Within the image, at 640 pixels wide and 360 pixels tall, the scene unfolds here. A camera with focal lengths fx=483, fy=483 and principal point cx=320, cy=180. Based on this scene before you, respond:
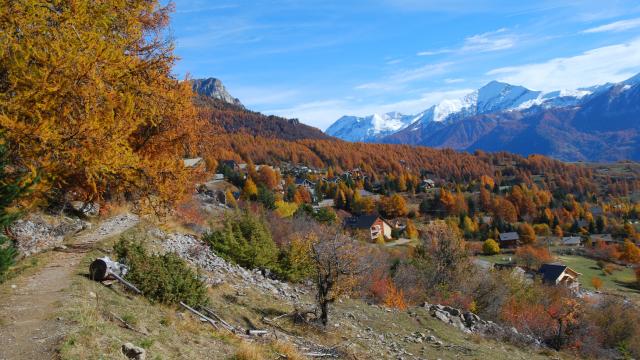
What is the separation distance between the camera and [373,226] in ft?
334

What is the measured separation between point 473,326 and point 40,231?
872 inches

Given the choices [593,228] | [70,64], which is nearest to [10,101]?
[70,64]

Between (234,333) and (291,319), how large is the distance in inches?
201

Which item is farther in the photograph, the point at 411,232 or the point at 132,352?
the point at 411,232

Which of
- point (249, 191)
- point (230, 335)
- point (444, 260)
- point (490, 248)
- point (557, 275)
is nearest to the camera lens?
point (230, 335)

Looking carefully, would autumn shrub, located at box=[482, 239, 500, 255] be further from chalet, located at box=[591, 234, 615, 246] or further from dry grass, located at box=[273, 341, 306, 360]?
dry grass, located at box=[273, 341, 306, 360]

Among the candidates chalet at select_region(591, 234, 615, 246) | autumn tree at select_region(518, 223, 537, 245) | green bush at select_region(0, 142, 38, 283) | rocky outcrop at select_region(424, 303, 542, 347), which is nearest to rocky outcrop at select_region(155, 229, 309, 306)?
rocky outcrop at select_region(424, 303, 542, 347)

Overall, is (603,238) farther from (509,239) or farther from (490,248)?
(490,248)

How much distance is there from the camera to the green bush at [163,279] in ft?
45.1

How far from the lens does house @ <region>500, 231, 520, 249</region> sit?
349 ft

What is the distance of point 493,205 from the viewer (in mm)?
141250

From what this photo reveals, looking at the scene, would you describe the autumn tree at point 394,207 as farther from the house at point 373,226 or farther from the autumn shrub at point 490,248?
the autumn shrub at point 490,248

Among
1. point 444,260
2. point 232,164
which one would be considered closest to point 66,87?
point 444,260

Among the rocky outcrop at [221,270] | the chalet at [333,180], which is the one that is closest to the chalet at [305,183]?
the chalet at [333,180]
